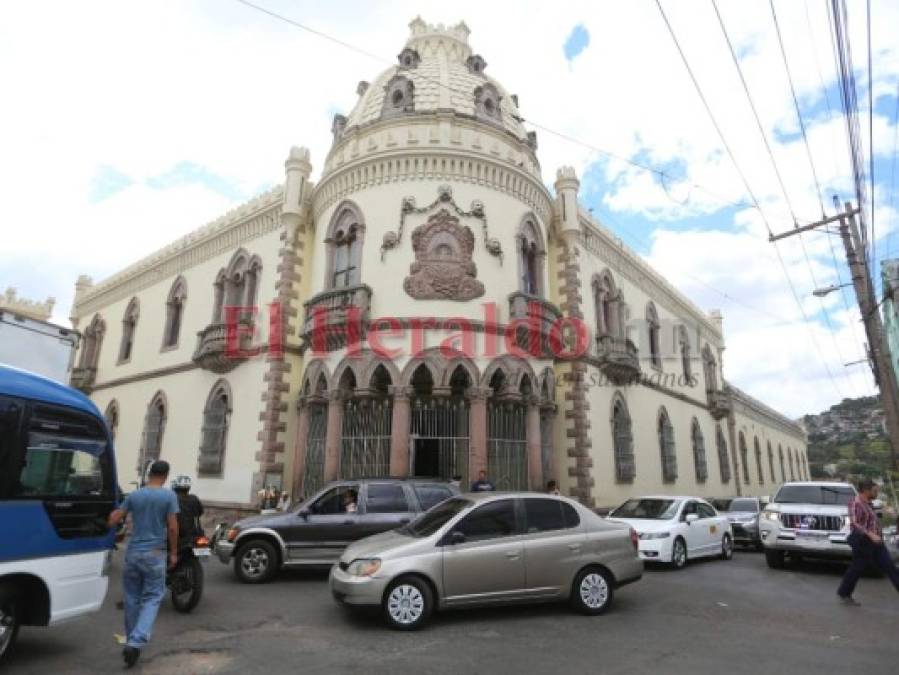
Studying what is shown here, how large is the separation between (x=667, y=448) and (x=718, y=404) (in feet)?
26.6

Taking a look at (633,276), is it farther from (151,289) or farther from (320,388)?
(151,289)

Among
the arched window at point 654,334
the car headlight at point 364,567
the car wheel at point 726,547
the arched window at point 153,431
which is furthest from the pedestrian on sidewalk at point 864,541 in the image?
the arched window at point 153,431

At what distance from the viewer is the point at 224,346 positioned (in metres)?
17.8

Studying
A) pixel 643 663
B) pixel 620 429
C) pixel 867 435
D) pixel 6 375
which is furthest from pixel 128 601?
pixel 867 435

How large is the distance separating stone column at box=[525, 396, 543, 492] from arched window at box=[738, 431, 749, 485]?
22.2 meters

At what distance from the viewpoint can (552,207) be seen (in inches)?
725

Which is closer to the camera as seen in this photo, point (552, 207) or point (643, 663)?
point (643, 663)

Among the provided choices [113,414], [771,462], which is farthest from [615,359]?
[771,462]

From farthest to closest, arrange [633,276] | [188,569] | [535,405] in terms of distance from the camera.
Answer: [633,276] < [535,405] < [188,569]

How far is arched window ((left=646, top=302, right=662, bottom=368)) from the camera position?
23953 mm

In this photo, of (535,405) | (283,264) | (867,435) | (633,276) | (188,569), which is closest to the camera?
(188,569)

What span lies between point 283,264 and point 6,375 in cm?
1276

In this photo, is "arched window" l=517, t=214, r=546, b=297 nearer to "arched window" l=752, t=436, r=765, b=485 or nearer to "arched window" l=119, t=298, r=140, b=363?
"arched window" l=119, t=298, r=140, b=363

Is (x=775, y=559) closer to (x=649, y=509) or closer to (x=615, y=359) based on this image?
(x=649, y=509)
